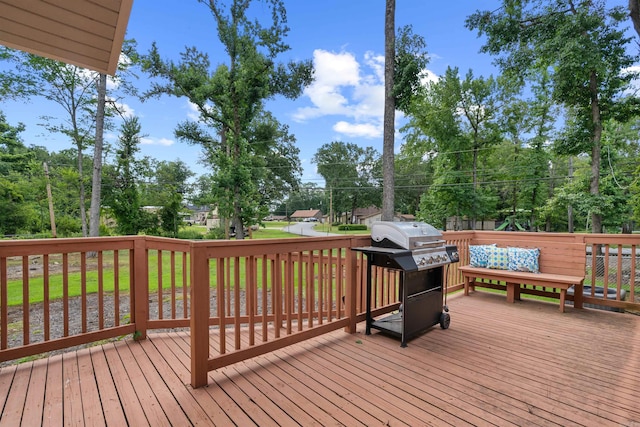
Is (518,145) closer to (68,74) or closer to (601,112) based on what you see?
(601,112)

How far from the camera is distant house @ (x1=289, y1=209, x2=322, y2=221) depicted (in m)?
51.7

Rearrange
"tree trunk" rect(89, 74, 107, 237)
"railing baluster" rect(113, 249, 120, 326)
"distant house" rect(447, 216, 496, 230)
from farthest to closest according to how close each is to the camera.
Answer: "distant house" rect(447, 216, 496, 230)
"tree trunk" rect(89, 74, 107, 237)
"railing baluster" rect(113, 249, 120, 326)

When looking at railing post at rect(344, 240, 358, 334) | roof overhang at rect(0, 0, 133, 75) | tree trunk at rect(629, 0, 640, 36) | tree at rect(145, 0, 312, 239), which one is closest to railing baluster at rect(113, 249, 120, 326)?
roof overhang at rect(0, 0, 133, 75)

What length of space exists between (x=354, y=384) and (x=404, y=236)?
1.25 meters

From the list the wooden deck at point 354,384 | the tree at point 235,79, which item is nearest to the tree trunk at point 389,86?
the wooden deck at point 354,384

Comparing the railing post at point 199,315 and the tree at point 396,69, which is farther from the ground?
the tree at point 396,69

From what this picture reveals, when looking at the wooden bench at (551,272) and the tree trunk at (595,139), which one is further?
the tree trunk at (595,139)

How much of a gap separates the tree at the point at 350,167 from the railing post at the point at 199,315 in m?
33.0

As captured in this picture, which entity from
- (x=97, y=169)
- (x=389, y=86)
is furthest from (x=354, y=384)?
(x=97, y=169)

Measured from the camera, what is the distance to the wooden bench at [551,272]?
3697 mm

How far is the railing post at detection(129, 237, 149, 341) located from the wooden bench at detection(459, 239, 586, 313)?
409 cm

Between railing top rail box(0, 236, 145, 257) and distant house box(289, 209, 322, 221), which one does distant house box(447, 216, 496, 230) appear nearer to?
railing top rail box(0, 236, 145, 257)

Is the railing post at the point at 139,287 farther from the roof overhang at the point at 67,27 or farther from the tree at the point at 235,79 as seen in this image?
the tree at the point at 235,79

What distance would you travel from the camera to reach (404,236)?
2643 millimetres
